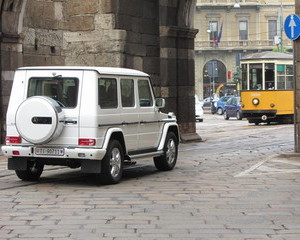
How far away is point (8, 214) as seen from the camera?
848 cm

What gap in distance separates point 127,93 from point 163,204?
3301 mm

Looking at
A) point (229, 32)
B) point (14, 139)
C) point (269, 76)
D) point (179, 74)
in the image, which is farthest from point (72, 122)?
point (229, 32)

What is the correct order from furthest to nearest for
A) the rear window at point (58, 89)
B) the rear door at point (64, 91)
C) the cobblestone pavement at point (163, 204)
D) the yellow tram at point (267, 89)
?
the yellow tram at point (267, 89) → the rear window at point (58, 89) → the rear door at point (64, 91) → the cobblestone pavement at point (163, 204)

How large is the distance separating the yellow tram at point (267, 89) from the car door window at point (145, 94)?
21714mm

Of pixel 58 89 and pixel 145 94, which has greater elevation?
pixel 58 89

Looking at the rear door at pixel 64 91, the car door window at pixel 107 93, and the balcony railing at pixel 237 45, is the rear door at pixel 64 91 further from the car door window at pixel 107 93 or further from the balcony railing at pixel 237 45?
the balcony railing at pixel 237 45

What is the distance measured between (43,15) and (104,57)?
2.79 meters

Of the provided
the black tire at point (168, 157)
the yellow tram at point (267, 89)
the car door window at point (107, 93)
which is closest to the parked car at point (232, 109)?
the yellow tram at point (267, 89)

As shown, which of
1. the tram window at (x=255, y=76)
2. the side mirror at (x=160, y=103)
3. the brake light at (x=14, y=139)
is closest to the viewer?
the brake light at (x=14, y=139)

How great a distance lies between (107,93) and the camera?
448 inches

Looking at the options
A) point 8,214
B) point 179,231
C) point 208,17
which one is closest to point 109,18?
point 8,214

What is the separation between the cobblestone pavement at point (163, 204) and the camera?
7.34 m

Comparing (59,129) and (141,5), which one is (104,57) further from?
(59,129)

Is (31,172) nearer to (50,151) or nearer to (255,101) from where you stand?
(50,151)
